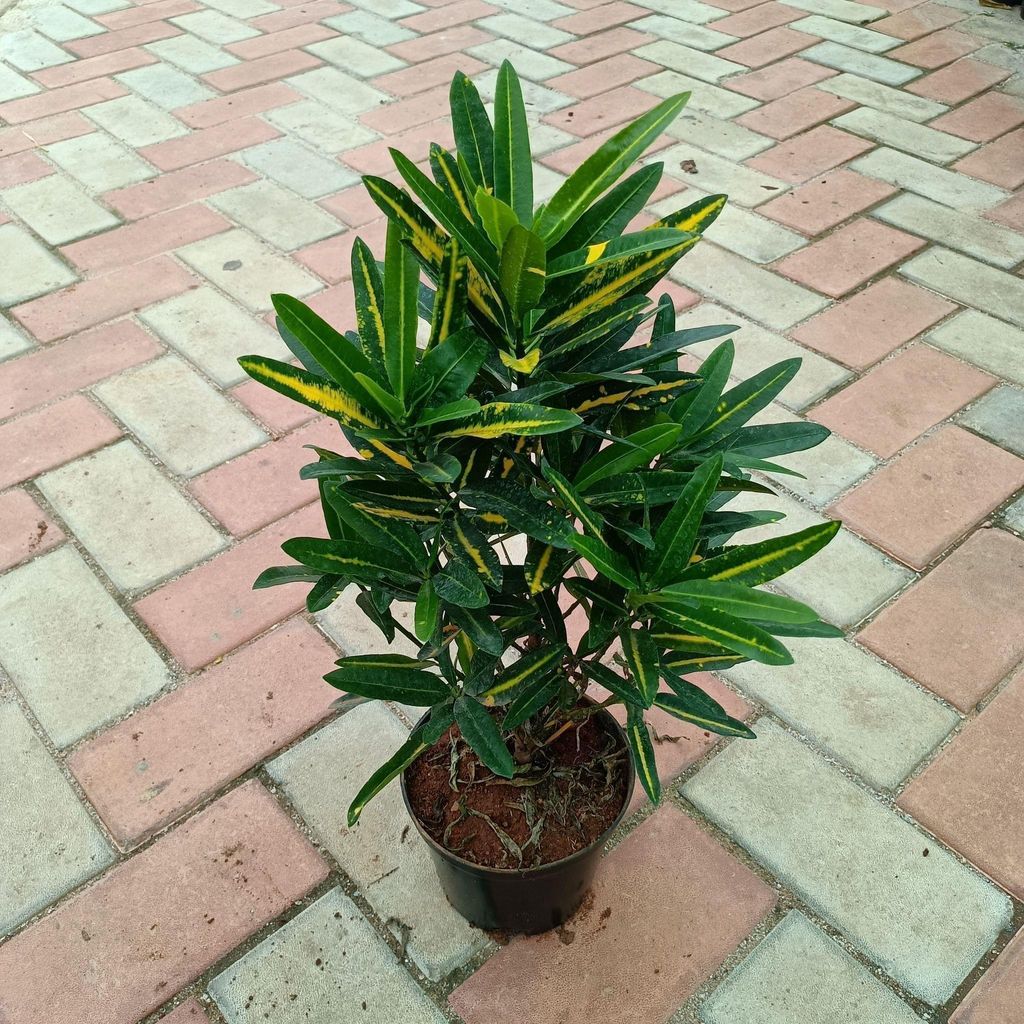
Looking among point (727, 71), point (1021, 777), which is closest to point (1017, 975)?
point (1021, 777)

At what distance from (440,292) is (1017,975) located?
1375 mm

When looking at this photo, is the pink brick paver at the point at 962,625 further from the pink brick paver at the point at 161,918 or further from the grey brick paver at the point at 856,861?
the pink brick paver at the point at 161,918

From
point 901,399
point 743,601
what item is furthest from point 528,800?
point 901,399

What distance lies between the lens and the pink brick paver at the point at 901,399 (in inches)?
96.7

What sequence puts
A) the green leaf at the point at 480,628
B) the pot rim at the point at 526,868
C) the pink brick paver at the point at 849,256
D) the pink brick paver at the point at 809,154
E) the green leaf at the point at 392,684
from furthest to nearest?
the pink brick paver at the point at 809,154 → the pink brick paver at the point at 849,256 → the pot rim at the point at 526,868 → the green leaf at the point at 392,684 → the green leaf at the point at 480,628

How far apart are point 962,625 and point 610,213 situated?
141 cm

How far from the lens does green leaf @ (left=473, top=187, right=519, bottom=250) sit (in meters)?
0.90

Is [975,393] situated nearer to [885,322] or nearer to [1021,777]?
[885,322]

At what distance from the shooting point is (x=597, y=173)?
3.27ft

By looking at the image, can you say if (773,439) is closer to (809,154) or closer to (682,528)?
(682,528)

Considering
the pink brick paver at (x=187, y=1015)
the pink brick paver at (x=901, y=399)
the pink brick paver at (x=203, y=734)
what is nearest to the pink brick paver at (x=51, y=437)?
the pink brick paver at (x=203, y=734)

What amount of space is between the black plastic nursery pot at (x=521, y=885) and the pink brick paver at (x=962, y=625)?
77 cm

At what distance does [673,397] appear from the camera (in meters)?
1.16

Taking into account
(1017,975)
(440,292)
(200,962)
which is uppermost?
(440,292)
